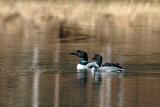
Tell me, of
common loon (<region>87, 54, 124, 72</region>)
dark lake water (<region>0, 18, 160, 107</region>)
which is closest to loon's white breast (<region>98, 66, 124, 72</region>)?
common loon (<region>87, 54, 124, 72</region>)

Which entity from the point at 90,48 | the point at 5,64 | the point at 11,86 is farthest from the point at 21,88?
the point at 90,48

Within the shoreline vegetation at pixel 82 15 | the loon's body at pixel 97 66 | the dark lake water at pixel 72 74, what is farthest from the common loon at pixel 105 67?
the shoreline vegetation at pixel 82 15

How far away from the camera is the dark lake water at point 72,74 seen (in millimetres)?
20828

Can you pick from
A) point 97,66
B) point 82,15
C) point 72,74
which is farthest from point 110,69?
point 82,15

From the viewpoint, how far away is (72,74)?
26.4 m

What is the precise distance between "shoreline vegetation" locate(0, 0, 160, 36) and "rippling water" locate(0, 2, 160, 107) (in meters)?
6.83

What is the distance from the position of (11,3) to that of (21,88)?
37.0 meters

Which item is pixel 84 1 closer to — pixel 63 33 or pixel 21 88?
pixel 63 33

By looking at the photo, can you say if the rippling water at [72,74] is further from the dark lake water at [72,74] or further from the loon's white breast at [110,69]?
the loon's white breast at [110,69]

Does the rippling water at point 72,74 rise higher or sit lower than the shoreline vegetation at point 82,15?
lower

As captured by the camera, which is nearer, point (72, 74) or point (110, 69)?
point (72, 74)

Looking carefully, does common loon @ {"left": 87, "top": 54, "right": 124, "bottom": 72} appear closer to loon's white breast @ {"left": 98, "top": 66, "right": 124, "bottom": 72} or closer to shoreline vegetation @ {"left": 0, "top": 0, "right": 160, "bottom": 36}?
loon's white breast @ {"left": 98, "top": 66, "right": 124, "bottom": 72}

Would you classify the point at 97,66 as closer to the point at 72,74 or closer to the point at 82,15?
the point at 72,74

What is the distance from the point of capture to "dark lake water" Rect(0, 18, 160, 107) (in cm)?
2083
